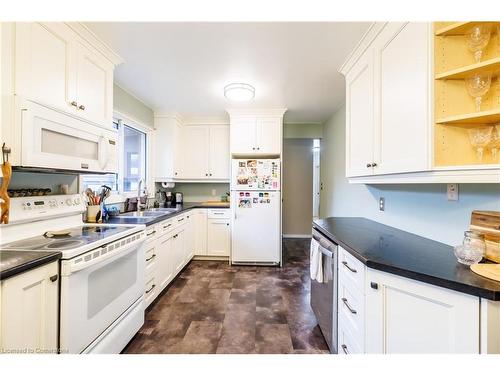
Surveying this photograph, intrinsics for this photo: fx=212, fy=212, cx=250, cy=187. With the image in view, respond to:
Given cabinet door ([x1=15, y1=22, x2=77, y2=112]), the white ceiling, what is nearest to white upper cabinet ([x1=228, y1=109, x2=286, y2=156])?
the white ceiling

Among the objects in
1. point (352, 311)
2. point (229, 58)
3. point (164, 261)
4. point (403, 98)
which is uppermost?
point (229, 58)

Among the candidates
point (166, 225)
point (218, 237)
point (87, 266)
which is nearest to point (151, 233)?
point (166, 225)

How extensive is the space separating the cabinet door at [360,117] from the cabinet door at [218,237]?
2156 millimetres

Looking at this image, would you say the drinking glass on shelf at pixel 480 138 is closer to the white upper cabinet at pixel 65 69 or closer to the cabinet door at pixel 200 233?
the white upper cabinet at pixel 65 69

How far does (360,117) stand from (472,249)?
121 cm

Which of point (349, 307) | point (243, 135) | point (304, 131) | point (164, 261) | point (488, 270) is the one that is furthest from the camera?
point (304, 131)

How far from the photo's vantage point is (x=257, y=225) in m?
3.32

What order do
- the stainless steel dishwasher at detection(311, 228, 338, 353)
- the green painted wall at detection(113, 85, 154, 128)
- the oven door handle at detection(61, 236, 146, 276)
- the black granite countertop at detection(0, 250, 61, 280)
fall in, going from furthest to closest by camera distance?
the green painted wall at detection(113, 85, 154, 128) < the stainless steel dishwasher at detection(311, 228, 338, 353) < the oven door handle at detection(61, 236, 146, 276) < the black granite countertop at detection(0, 250, 61, 280)

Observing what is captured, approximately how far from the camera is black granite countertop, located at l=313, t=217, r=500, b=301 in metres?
0.79

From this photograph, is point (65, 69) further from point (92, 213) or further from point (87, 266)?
point (87, 266)

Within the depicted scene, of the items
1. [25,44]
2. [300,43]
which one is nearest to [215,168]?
→ [300,43]

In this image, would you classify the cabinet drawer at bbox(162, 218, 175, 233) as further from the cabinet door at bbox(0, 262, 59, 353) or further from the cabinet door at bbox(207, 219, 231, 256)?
the cabinet door at bbox(0, 262, 59, 353)

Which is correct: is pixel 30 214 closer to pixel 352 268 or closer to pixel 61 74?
pixel 61 74

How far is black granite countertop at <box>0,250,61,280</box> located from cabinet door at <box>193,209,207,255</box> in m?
2.43
